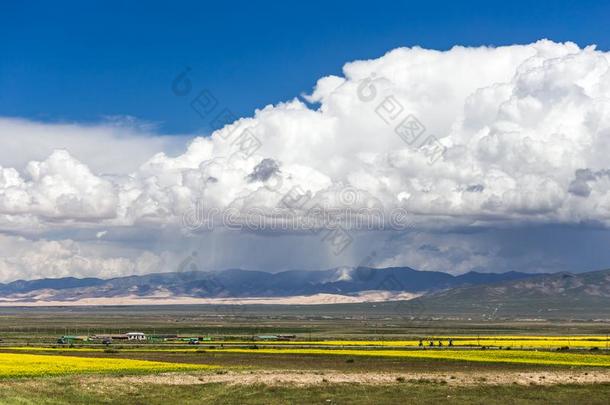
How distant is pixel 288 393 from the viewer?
60938mm

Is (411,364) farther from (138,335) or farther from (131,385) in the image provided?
(138,335)

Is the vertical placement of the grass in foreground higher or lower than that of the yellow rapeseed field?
lower

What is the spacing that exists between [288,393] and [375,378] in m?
12.5

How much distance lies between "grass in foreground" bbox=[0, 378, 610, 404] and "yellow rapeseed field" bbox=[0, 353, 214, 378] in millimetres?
7902

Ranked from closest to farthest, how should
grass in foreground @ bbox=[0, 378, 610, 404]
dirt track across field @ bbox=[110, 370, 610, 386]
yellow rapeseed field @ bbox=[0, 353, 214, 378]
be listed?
grass in foreground @ bbox=[0, 378, 610, 404]
dirt track across field @ bbox=[110, 370, 610, 386]
yellow rapeseed field @ bbox=[0, 353, 214, 378]

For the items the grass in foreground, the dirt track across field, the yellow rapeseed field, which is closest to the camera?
the grass in foreground

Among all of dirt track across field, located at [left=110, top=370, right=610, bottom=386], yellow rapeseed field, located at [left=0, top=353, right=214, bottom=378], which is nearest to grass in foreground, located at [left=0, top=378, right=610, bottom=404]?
dirt track across field, located at [left=110, top=370, right=610, bottom=386]

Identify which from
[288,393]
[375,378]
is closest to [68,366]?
[288,393]

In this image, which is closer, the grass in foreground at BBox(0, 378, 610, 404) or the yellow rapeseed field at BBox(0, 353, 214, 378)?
the grass in foreground at BBox(0, 378, 610, 404)

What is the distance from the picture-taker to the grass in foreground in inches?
2228

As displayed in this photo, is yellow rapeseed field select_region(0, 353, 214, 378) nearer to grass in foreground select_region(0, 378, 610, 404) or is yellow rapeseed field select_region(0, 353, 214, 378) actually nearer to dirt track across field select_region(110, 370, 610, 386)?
dirt track across field select_region(110, 370, 610, 386)

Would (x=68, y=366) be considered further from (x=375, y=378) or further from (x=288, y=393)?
(x=375, y=378)

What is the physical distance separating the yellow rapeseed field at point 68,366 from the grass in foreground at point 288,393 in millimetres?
7902

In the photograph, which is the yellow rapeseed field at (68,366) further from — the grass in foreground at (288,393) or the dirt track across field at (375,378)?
the grass in foreground at (288,393)
